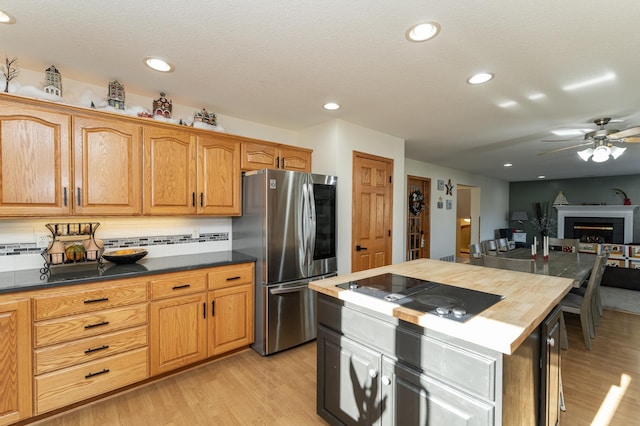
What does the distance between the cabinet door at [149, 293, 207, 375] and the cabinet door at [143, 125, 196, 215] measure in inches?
31.3

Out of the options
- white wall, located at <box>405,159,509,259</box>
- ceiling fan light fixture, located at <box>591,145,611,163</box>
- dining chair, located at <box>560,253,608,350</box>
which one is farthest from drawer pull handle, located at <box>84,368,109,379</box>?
white wall, located at <box>405,159,509,259</box>

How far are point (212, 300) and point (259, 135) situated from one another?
6.55ft

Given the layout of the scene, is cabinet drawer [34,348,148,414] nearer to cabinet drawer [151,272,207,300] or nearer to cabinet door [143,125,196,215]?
cabinet drawer [151,272,207,300]

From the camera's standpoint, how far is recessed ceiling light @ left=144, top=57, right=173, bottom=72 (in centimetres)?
201

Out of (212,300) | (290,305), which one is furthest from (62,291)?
(290,305)

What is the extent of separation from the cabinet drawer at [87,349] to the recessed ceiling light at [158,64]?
77.0 inches

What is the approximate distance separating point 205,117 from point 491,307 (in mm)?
2821

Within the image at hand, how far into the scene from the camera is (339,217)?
337 cm

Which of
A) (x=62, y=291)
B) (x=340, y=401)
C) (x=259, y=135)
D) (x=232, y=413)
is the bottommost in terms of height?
(x=232, y=413)

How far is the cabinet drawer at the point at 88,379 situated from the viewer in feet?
6.04

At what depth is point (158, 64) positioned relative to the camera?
2.06 meters

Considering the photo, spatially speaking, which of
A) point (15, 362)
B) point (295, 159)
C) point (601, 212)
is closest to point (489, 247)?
point (295, 159)

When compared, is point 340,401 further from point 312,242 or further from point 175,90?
point 175,90

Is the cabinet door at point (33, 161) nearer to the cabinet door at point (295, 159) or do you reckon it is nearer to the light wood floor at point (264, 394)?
the light wood floor at point (264, 394)
